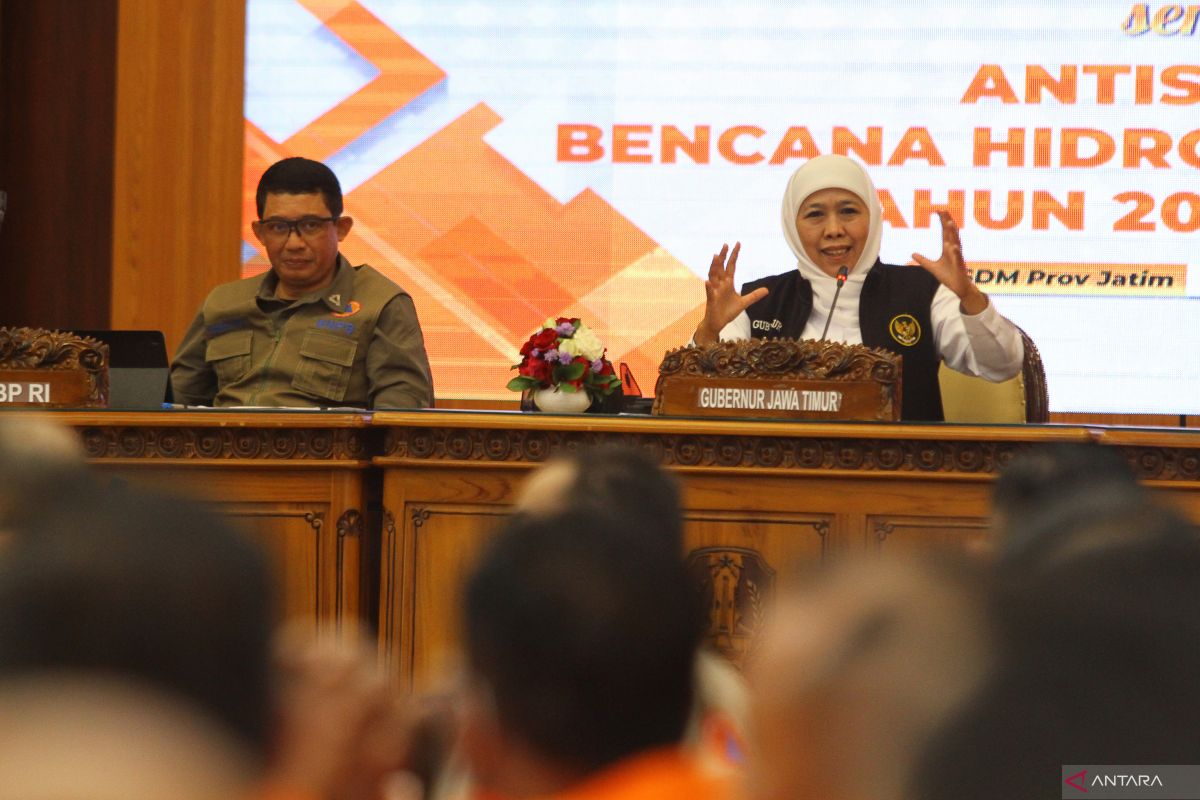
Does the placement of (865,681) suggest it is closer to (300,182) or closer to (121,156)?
(300,182)

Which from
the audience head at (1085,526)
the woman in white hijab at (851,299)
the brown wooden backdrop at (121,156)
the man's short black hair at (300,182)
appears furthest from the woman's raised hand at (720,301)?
the audience head at (1085,526)

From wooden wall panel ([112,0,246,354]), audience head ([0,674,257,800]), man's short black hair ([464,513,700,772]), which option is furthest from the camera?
wooden wall panel ([112,0,246,354])

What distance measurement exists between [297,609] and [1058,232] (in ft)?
11.1

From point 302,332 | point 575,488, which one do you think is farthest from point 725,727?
point 302,332

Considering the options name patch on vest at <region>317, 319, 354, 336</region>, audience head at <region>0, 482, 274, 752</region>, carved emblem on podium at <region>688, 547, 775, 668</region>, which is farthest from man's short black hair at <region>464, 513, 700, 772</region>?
name patch on vest at <region>317, 319, 354, 336</region>

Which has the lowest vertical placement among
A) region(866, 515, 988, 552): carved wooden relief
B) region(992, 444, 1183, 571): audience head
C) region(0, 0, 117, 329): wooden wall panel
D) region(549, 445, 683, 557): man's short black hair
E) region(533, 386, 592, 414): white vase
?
region(866, 515, 988, 552): carved wooden relief

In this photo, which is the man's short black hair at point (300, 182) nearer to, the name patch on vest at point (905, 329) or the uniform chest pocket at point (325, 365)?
the uniform chest pocket at point (325, 365)

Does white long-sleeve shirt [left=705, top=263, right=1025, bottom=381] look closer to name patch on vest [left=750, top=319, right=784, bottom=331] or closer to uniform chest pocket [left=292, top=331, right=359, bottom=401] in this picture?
name patch on vest [left=750, top=319, right=784, bottom=331]

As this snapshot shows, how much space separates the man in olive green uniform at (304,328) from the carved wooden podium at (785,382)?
2.79ft

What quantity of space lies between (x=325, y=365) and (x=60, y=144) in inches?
101

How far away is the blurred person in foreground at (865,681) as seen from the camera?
558mm

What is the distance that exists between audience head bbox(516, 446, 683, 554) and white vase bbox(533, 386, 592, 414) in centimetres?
134

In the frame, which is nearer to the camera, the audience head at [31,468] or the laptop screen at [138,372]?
the audience head at [31,468]

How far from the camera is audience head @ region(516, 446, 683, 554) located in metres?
1.27
